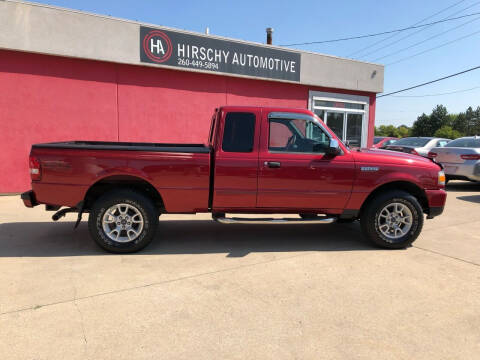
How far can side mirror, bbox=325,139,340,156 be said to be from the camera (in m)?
4.53

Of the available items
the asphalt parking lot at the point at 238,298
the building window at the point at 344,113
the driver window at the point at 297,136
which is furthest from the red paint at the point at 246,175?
the building window at the point at 344,113

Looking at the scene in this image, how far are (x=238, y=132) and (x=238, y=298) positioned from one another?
223cm

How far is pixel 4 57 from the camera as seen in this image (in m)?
8.01

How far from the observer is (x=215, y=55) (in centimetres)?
1016

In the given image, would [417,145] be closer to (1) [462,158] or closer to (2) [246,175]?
(1) [462,158]

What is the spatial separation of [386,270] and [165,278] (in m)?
2.56

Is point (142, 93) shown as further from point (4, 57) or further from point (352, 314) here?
point (352, 314)

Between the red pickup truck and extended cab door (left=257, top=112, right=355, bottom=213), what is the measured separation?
1 cm

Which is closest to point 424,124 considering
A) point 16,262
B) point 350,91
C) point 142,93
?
point 350,91

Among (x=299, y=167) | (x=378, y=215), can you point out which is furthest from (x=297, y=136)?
(x=378, y=215)

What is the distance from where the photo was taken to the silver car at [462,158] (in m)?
9.58

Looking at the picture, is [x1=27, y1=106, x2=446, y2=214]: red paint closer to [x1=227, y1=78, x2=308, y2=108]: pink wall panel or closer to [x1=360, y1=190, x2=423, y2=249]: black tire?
[x1=360, y1=190, x2=423, y2=249]: black tire

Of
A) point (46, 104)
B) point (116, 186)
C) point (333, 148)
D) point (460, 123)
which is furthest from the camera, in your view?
point (460, 123)

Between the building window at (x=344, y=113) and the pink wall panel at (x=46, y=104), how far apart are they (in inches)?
272
